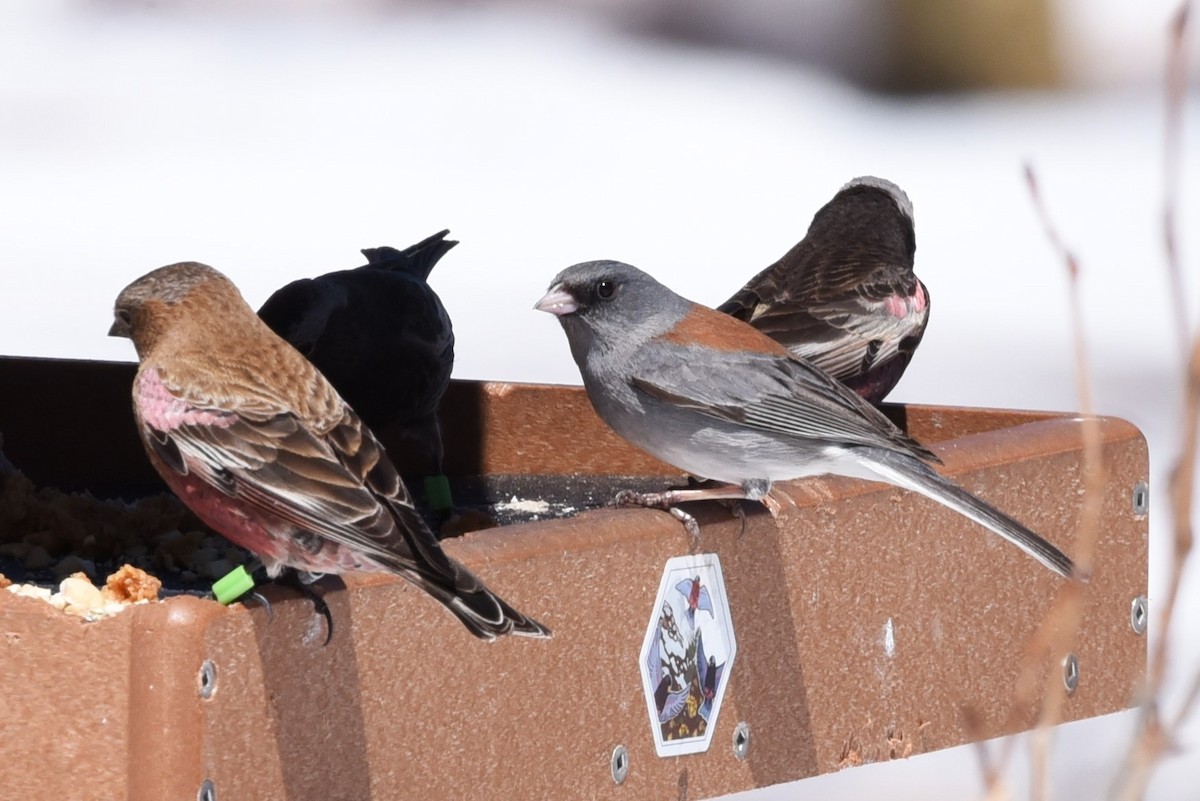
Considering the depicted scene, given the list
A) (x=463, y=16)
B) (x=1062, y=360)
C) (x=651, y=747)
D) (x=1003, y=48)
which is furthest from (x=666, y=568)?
(x=463, y=16)

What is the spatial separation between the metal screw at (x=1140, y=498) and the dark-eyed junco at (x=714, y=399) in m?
0.70

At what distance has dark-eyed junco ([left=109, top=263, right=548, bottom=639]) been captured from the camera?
2541mm

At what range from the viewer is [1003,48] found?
41.6 ft

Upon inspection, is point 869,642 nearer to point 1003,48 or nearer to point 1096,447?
point 1096,447

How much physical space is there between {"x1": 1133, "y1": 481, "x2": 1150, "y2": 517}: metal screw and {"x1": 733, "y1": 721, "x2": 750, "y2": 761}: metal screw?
1026mm

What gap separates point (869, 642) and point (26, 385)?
2033mm

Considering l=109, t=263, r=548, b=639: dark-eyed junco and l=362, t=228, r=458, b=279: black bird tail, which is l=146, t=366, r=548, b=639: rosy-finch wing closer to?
l=109, t=263, r=548, b=639: dark-eyed junco

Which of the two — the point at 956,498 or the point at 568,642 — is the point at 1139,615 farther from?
the point at 568,642

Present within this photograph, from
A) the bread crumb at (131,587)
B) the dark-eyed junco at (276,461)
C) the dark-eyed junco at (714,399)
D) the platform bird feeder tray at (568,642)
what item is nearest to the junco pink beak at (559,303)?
the dark-eyed junco at (714,399)

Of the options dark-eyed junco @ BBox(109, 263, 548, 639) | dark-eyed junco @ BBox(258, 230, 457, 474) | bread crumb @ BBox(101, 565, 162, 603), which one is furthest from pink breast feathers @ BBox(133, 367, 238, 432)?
dark-eyed junco @ BBox(258, 230, 457, 474)

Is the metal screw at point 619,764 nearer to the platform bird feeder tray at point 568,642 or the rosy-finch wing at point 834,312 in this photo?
the platform bird feeder tray at point 568,642

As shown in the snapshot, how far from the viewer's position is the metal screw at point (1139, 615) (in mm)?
3912

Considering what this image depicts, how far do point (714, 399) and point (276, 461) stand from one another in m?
0.95

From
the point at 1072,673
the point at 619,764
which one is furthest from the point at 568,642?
the point at 1072,673
